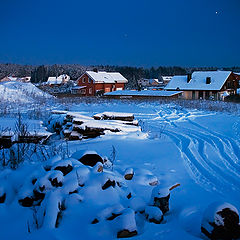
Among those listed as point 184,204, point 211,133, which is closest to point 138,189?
point 184,204

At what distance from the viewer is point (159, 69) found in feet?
486

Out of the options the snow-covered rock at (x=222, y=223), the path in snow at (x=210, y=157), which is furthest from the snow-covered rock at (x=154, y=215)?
the path in snow at (x=210, y=157)

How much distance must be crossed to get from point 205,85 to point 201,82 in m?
1.23

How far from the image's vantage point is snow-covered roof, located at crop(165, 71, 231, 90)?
41344mm

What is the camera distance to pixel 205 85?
42000mm

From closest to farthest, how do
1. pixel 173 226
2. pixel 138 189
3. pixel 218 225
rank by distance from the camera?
pixel 218 225, pixel 173 226, pixel 138 189

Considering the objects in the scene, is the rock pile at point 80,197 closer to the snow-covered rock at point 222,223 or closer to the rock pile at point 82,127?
the snow-covered rock at point 222,223

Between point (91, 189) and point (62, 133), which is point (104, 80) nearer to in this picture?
point (62, 133)

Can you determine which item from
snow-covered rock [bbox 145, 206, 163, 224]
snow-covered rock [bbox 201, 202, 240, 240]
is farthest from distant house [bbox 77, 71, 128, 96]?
snow-covered rock [bbox 201, 202, 240, 240]

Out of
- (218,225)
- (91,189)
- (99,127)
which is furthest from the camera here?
(99,127)

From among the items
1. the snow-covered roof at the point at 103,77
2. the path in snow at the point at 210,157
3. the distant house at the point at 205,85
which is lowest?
the path in snow at the point at 210,157

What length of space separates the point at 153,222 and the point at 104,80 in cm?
4872

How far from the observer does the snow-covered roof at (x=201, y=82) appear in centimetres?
4134

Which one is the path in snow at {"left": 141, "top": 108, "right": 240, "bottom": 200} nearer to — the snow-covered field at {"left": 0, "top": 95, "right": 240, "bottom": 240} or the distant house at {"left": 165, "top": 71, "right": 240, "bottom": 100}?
the snow-covered field at {"left": 0, "top": 95, "right": 240, "bottom": 240}
